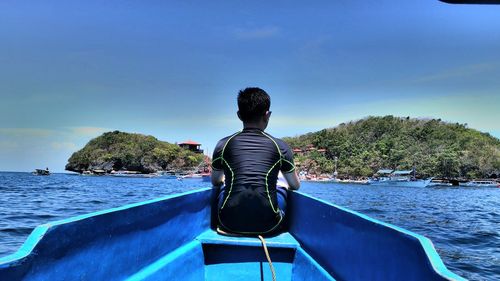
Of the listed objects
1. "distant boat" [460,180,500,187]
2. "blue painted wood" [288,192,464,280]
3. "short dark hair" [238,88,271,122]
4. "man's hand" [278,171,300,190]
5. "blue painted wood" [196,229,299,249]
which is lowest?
"distant boat" [460,180,500,187]

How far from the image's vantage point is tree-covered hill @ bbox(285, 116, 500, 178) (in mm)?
91188

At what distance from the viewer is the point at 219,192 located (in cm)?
392

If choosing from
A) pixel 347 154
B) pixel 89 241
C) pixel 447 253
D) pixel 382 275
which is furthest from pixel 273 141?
pixel 347 154

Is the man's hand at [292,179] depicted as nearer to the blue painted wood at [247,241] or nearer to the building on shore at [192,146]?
the blue painted wood at [247,241]

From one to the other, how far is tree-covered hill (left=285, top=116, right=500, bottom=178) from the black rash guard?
99332 millimetres

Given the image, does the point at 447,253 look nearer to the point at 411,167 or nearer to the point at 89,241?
the point at 89,241

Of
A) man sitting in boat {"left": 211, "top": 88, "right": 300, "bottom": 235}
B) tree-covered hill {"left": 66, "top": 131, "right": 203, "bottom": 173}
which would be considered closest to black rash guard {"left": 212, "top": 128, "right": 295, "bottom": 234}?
man sitting in boat {"left": 211, "top": 88, "right": 300, "bottom": 235}

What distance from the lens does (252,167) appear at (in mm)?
3029

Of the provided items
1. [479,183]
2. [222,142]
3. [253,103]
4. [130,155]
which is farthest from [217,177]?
[130,155]

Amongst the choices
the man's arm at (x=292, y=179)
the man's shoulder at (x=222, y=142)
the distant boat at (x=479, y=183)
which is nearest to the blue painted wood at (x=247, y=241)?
A: the man's arm at (x=292, y=179)

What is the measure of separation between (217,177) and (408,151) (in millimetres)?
114899

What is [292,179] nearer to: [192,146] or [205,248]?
[205,248]

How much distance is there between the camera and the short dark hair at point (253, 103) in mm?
3123

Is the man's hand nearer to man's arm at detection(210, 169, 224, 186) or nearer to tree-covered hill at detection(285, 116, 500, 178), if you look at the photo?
man's arm at detection(210, 169, 224, 186)
